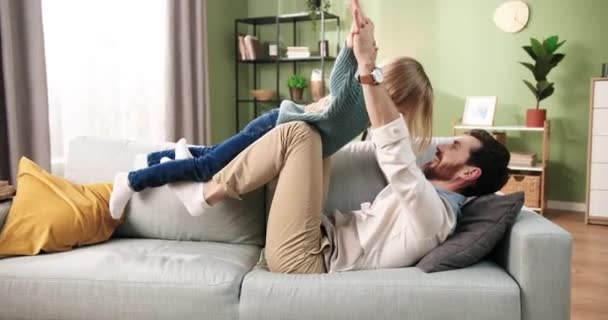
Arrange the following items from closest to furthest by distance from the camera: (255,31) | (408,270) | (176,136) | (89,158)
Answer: (408,270) → (89,158) → (176,136) → (255,31)

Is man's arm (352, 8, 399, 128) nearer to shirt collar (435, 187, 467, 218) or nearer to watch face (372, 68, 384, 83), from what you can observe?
watch face (372, 68, 384, 83)

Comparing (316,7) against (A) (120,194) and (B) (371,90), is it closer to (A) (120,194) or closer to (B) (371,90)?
(A) (120,194)

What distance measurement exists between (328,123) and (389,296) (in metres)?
0.55

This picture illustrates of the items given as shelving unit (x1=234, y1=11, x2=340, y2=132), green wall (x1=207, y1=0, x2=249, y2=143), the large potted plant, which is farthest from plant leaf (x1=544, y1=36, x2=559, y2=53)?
green wall (x1=207, y1=0, x2=249, y2=143)

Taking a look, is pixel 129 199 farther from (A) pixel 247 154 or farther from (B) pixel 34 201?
(A) pixel 247 154

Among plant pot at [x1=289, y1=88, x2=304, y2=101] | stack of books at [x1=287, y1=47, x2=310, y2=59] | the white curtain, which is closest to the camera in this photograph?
the white curtain

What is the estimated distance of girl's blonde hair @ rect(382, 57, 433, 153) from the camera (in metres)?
1.56

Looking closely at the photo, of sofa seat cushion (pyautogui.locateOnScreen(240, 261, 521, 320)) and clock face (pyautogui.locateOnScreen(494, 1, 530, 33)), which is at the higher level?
clock face (pyautogui.locateOnScreen(494, 1, 530, 33))

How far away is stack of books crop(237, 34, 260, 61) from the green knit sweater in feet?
10.4

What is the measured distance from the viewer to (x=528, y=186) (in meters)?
4.00

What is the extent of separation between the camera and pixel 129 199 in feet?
6.34

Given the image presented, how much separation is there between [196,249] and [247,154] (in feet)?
1.27

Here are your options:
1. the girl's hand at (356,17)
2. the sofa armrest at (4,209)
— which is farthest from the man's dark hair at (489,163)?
the sofa armrest at (4,209)

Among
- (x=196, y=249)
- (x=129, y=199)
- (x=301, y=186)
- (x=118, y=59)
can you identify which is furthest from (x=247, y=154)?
(x=118, y=59)
